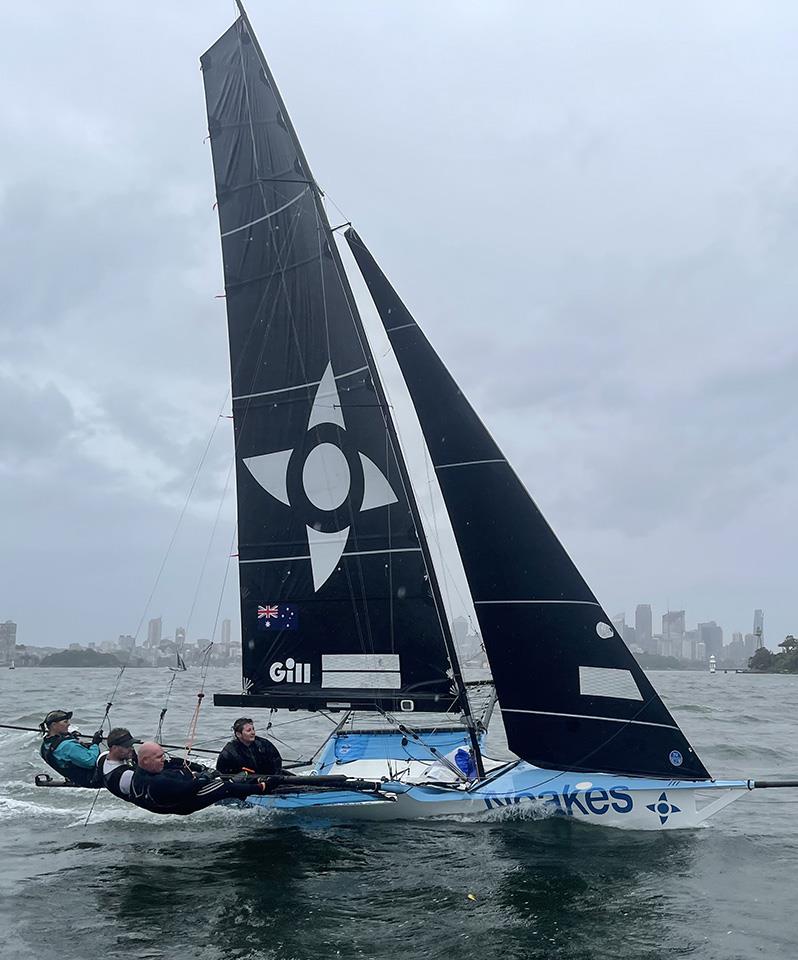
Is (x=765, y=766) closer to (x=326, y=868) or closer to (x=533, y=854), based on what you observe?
(x=533, y=854)

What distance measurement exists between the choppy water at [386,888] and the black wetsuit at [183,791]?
70cm

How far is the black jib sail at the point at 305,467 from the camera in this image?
436 inches

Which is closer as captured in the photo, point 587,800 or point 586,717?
point 587,800

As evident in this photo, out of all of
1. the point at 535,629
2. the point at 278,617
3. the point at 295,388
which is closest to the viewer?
the point at 535,629

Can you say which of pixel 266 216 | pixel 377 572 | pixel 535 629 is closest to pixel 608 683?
pixel 535 629

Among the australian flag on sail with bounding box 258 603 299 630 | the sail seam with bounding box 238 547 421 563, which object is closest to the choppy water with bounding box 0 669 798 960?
the australian flag on sail with bounding box 258 603 299 630

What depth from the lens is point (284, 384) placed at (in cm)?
1195

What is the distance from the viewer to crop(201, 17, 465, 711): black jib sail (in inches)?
436

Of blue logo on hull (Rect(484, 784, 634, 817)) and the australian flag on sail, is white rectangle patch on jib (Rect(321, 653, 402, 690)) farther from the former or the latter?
blue logo on hull (Rect(484, 784, 634, 817))

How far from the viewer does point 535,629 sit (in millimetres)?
10461

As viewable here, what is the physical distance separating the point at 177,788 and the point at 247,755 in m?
1.60

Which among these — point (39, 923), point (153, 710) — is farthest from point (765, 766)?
point (153, 710)

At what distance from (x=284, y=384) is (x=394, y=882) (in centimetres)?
630

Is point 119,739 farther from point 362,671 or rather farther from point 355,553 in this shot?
point 355,553
